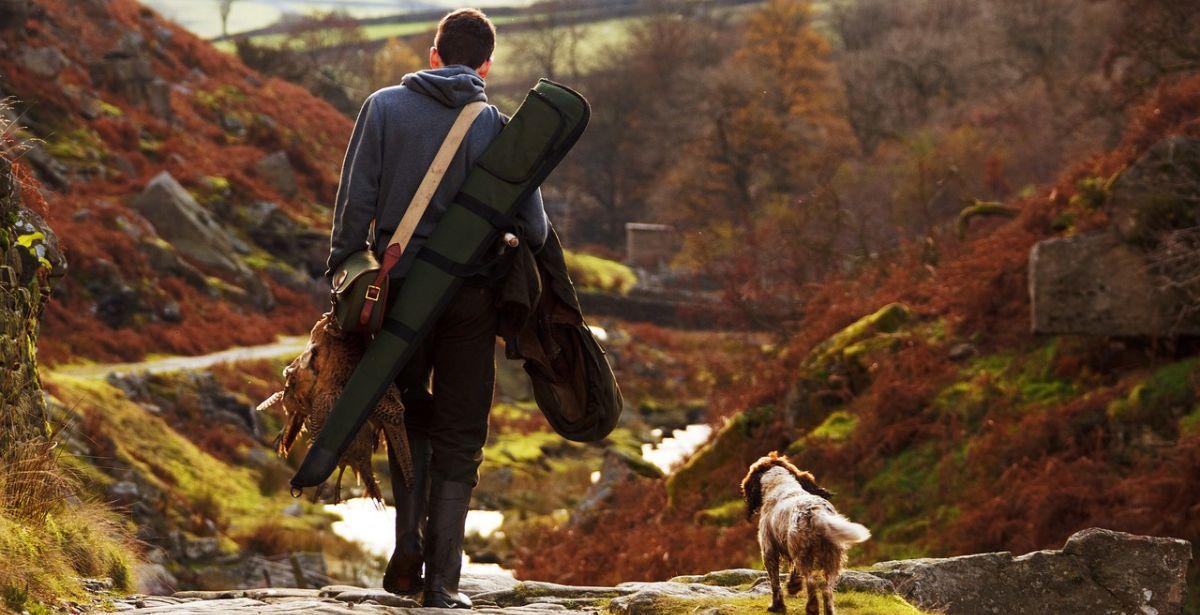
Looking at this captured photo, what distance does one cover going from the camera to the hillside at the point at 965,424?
12.7 m

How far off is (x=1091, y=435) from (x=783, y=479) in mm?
8109

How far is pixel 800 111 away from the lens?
60.9 m

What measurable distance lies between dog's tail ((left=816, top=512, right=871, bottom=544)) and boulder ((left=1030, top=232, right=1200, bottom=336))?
8.75 m

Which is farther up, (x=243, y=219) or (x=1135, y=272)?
(x=243, y=219)

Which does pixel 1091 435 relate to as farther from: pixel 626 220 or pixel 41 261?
pixel 626 220

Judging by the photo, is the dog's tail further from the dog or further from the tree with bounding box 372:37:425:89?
the tree with bounding box 372:37:425:89

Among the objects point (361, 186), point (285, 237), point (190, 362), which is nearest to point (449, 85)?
point (361, 186)

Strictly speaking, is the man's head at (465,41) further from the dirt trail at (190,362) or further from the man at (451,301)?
the dirt trail at (190,362)

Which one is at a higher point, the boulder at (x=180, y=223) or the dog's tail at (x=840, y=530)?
the boulder at (x=180, y=223)

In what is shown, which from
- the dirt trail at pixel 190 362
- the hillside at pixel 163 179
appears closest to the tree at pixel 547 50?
the hillside at pixel 163 179

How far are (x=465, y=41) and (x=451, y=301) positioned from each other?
1097 mm

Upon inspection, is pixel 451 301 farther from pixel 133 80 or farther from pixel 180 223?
pixel 133 80

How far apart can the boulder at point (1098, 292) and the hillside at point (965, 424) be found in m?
0.30

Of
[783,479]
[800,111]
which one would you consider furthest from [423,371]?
[800,111]
